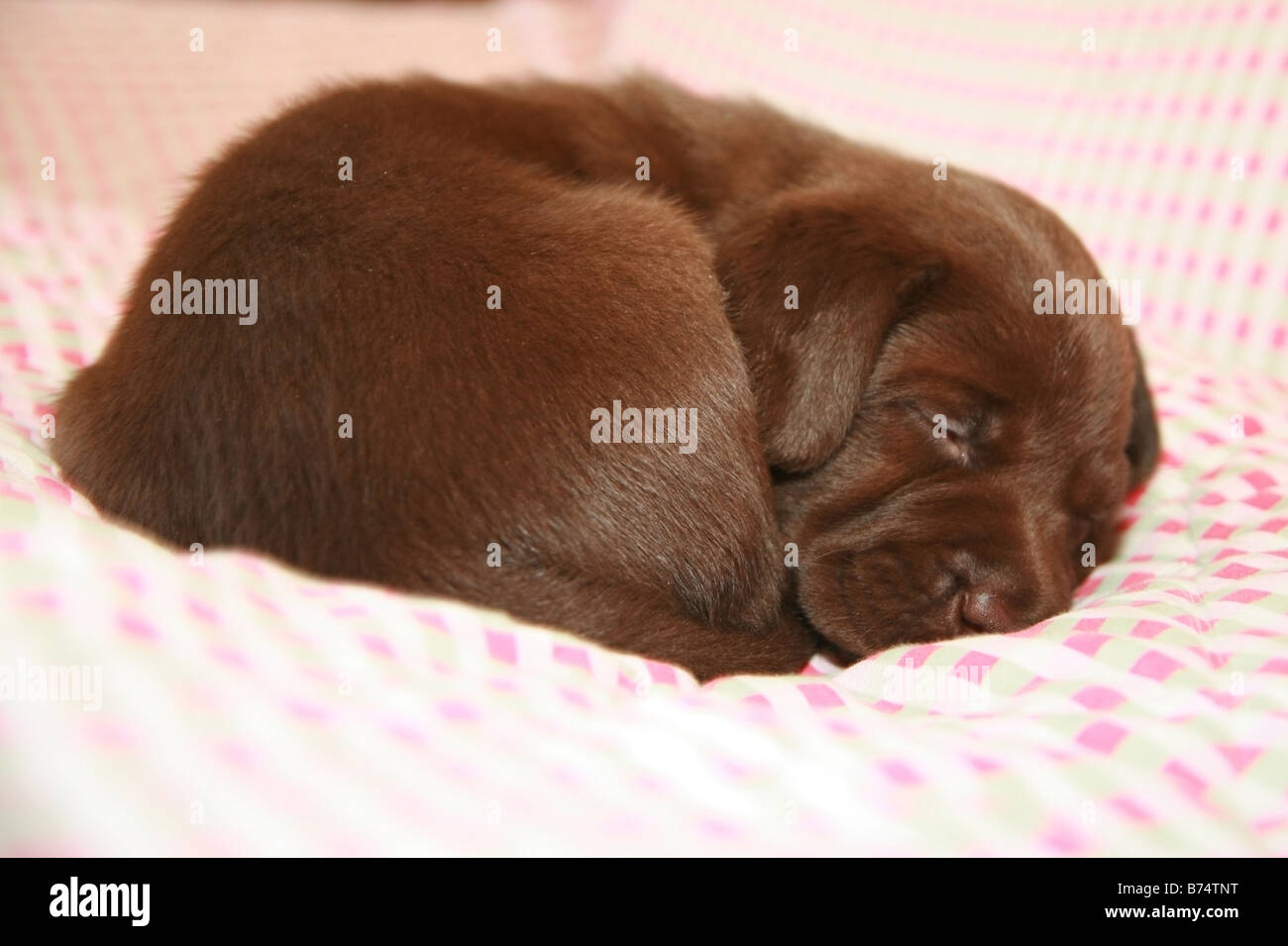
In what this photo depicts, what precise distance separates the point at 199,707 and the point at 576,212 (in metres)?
1.21

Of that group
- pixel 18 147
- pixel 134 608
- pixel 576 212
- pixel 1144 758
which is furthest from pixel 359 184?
pixel 18 147

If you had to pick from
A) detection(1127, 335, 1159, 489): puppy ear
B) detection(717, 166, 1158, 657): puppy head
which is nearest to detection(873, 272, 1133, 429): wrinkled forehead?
detection(717, 166, 1158, 657): puppy head

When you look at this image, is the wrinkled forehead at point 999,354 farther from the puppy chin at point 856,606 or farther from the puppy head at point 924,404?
the puppy chin at point 856,606

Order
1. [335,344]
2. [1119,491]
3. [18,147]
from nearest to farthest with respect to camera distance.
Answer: [335,344] < [1119,491] < [18,147]

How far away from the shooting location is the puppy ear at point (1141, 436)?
250 centimetres

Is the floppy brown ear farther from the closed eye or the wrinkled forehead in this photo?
the closed eye

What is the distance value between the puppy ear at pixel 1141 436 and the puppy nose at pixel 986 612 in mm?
702

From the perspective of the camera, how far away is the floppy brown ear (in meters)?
2.06

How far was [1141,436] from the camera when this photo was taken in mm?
2512

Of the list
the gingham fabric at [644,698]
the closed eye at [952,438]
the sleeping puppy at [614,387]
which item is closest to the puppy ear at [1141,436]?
the sleeping puppy at [614,387]

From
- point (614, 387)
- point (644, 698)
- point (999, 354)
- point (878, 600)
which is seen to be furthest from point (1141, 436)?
point (644, 698)

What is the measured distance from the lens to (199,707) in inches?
44.9
